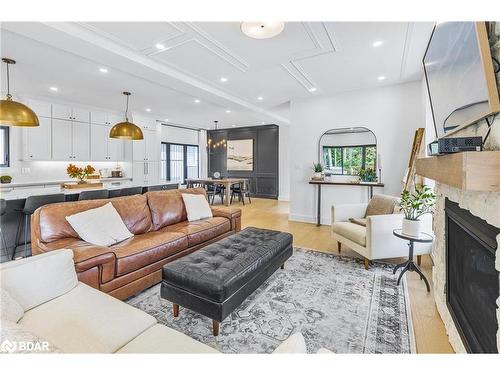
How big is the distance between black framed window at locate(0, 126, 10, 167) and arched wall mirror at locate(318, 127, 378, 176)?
613 cm

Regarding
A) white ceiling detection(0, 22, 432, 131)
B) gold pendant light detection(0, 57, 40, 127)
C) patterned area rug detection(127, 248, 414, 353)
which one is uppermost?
white ceiling detection(0, 22, 432, 131)

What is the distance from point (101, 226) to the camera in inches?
97.0

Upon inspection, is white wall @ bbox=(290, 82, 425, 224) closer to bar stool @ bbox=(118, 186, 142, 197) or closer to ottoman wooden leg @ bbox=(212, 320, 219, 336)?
bar stool @ bbox=(118, 186, 142, 197)

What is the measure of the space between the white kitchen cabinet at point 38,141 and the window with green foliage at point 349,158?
573cm

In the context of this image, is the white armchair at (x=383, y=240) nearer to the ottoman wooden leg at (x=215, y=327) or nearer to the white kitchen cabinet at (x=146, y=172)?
the ottoman wooden leg at (x=215, y=327)

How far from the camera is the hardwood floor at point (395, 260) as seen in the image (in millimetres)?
1771

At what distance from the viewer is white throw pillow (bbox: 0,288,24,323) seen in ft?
3.92

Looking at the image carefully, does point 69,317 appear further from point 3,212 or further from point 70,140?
point 70,140

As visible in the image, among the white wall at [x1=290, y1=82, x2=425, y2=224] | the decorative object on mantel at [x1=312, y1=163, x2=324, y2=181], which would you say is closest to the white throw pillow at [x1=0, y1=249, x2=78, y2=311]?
the decorative object on mantel at [x1=312, y1=163, x2=324, y2=181]

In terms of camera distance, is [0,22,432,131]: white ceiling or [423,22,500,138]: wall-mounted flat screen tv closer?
[423,22,500,138]: wall-mounted flat screen tv

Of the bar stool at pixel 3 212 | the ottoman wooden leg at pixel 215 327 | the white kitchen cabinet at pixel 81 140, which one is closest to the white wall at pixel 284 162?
the white kitchen cabinet at pixel 81 140

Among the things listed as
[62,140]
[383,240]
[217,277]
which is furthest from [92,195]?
[383,240]
